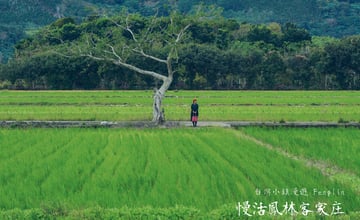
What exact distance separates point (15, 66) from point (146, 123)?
40.9 meters

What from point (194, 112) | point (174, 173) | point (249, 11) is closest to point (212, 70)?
point (194, 112)

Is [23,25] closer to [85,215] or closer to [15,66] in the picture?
[15,66]

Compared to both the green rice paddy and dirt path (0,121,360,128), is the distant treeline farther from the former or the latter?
the green rice paddy

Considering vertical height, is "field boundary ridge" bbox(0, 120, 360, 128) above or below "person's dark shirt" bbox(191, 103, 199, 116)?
below

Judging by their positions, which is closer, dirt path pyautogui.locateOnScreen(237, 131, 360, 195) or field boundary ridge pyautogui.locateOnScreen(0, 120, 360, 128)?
dirt path pyautogui.locateOnScreen(237, 131, 360, 195)

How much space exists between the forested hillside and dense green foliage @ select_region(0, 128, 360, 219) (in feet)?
320

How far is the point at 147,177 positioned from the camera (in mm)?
10211

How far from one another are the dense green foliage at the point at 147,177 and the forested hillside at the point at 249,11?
97517 millimetres

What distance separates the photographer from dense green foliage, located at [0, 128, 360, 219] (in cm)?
812

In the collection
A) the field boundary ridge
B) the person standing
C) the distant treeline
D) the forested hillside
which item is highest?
the forested hillside

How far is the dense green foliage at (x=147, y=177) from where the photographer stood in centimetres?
812

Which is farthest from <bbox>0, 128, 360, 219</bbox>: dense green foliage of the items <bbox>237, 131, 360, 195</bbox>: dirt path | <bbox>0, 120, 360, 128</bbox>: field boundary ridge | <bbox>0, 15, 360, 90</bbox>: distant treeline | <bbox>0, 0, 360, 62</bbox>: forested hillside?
<bbox>0, 0, 360, 62</bbox>: forested hillside

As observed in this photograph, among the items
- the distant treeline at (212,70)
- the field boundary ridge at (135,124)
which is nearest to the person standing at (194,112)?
the field boundary ridge at (135,124)

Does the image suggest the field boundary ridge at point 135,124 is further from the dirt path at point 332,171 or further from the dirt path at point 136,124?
the dirt path at point 332,171
